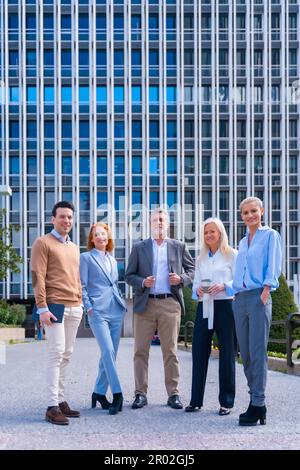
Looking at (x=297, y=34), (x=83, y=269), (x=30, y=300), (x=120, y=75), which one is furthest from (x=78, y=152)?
(x=83, y=269)

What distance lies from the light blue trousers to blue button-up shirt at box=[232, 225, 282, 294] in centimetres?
145

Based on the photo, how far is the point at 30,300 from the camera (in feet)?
197

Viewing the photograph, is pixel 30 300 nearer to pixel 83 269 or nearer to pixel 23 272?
pixel 23 272

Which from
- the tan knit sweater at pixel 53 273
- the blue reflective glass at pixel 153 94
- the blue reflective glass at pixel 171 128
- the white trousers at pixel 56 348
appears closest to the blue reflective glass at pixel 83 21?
the blue reflective glass at pixel 153 94

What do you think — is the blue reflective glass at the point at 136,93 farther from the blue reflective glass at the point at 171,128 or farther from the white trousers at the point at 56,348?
the white trousers at the point at 56,348

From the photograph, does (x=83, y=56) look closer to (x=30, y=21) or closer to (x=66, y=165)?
(x=30, y=21)

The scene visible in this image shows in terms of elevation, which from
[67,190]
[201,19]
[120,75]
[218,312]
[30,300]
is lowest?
[30,300]

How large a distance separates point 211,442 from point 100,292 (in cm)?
236

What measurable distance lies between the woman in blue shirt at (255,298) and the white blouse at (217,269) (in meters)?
0.45

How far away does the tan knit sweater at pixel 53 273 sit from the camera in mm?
6871

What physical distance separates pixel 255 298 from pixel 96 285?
176cm

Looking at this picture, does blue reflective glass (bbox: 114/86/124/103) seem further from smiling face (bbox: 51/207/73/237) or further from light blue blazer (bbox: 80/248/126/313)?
smiling face (bbox: 51/207/73/237)

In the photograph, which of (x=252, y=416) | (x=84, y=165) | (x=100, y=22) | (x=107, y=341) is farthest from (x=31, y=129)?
(x=252, y=416)

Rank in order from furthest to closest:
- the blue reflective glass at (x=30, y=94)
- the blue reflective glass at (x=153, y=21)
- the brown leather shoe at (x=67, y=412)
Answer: the blue reflective glass at (x=153, y=21) < the blue reflective glass at (x=30, y=94) < the brown leather shoe at (x=67, y=412)
